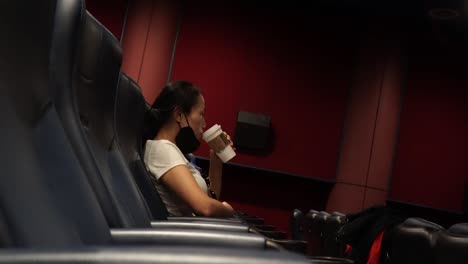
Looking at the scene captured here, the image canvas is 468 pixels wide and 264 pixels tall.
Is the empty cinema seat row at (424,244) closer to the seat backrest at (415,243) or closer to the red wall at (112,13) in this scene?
the seat backrest at (415,243)

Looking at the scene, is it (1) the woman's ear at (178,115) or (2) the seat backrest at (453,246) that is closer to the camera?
(2) the seat backrest at (453,246)

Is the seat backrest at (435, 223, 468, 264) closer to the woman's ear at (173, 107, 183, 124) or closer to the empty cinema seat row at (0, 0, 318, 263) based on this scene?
the empty cinema seat row at (0, 0, 318, 263)

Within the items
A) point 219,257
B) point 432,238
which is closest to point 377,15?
point 432,238

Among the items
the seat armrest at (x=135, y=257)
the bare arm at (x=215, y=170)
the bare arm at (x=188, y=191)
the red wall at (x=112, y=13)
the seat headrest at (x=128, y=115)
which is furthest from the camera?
the red wall at (x=112, y=13)

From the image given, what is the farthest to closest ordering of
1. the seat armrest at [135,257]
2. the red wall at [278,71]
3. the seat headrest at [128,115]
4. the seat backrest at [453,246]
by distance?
the red wall at [278,71] → the seat headrest at [128,115] → the seat backrest at [453,246] → the seat armrest at [135,257]

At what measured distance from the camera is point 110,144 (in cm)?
164

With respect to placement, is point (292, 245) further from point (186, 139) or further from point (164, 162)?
point (186, 139)

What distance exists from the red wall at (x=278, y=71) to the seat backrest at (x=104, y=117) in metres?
4.33

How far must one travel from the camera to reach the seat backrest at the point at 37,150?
2.67 ft

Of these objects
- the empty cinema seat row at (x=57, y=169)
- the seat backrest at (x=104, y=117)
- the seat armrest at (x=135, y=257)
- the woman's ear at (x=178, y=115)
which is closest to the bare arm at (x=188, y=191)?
the woman's ear at (x=178, y=115)

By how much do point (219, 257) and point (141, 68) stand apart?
16.8 ft

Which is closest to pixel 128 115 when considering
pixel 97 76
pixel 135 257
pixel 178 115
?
pixel 178 115

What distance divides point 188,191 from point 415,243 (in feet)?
3.32

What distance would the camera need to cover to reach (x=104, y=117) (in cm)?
154
